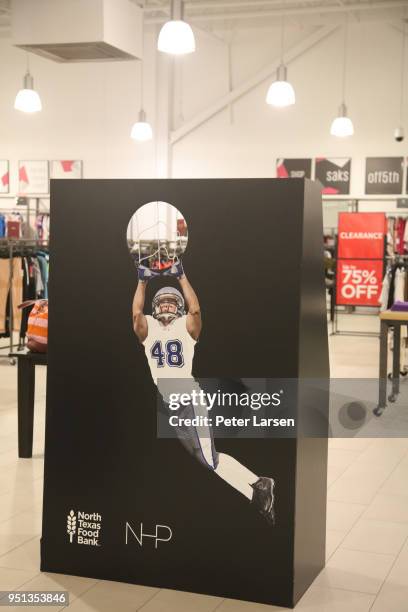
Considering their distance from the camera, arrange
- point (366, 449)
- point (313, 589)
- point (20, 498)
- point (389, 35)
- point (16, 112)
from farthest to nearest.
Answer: point (16, 112) → point (389, 35) → point (366, 449) → point (20, 498) → point (313, 589)

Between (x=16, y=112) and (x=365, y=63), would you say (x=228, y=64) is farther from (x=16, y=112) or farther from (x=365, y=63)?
(x=16, y=112)

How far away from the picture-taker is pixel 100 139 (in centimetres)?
1644

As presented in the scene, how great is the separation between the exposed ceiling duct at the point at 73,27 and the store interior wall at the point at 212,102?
24.2 ft

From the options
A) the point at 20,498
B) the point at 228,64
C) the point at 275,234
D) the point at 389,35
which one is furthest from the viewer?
the point at 228,64

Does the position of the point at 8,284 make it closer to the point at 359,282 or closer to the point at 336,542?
the point at 359,282

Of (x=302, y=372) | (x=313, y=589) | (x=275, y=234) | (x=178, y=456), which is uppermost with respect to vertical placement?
(x=275, y=234)

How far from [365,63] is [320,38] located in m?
0.93

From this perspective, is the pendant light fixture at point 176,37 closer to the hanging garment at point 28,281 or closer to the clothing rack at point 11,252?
the clothing rack at point 11,252

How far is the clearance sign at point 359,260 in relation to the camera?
35.4 ft

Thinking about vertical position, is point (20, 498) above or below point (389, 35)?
below

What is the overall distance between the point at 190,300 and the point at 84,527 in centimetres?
95

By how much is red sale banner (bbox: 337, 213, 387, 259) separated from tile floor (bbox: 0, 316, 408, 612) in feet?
17.5

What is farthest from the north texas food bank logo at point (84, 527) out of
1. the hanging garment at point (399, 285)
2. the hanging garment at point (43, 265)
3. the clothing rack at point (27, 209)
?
the clothing rack at point (27, 209)

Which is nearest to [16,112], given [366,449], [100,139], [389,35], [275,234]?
[100,139]
